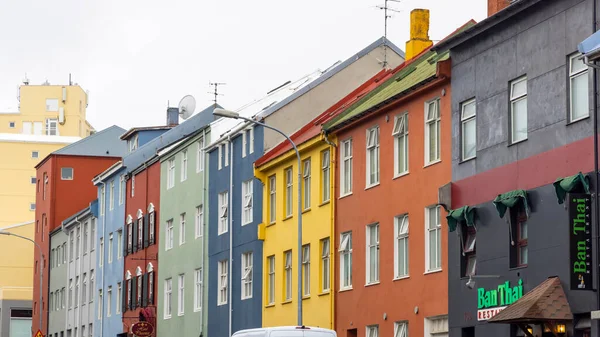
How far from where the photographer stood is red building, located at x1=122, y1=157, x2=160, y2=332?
62.0 metres

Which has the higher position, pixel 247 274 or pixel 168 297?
pixel 247 274

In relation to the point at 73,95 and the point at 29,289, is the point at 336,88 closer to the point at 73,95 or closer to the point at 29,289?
the point at 29,289

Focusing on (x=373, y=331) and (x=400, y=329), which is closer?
(x=400, y=329)

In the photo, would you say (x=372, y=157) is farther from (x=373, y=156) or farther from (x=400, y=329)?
(x=400, y=329)

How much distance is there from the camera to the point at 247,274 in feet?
160

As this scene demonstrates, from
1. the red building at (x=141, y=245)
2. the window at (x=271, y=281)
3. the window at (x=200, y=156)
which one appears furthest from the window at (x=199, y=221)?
the window at (x=271, y=281)

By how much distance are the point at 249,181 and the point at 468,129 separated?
62.0 feet

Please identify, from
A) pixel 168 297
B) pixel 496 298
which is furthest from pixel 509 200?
pixel 168 297

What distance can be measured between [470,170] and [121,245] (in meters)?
40.7

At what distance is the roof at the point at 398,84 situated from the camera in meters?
34.3

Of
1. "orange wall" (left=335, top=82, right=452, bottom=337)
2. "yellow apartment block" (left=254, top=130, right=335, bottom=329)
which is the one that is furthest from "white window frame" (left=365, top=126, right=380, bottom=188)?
"yellow apartment block" (left=254, top=130, right=335, bottom=329)

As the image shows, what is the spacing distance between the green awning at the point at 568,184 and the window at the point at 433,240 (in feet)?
22.5

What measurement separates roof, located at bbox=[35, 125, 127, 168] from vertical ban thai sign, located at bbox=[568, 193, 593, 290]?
2475 inches

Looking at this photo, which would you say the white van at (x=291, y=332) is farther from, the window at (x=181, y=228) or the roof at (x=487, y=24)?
the window at (x=181, y=228)
